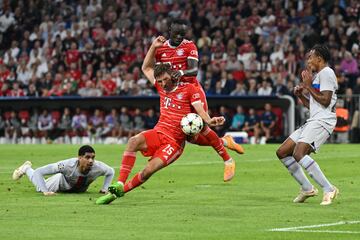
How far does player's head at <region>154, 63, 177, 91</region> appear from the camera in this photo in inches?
605

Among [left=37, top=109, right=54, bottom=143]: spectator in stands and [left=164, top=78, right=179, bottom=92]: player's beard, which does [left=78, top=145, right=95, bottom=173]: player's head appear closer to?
[left=164, top=78, right=179, bottom=92]: player's beard

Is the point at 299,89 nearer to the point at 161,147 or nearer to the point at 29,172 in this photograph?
the point at 161,147

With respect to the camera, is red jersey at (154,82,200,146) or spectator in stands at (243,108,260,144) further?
spectator in stands at (243,108,260,144)

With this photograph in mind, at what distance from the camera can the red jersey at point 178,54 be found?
17.5 metres

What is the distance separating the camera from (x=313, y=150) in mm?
15148

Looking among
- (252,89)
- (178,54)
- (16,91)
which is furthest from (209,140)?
(16,91)

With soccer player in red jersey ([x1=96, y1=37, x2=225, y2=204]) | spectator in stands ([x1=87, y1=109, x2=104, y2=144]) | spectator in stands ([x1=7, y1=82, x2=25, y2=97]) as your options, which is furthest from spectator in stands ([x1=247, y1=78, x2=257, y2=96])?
soccer player in red jersey ([x1=96, y1=37, x2=225, y2=204])

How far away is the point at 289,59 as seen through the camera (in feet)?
121

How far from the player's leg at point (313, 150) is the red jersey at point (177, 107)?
5.68 feet

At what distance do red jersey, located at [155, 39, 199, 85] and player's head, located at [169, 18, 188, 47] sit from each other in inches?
12.6

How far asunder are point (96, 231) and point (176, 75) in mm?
4197

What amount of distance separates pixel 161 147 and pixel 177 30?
2316 mm

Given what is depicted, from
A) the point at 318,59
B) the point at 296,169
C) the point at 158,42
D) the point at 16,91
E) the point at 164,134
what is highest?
the point at 158,42

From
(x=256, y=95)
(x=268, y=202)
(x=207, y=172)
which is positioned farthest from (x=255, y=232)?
(x=256, y=95)
